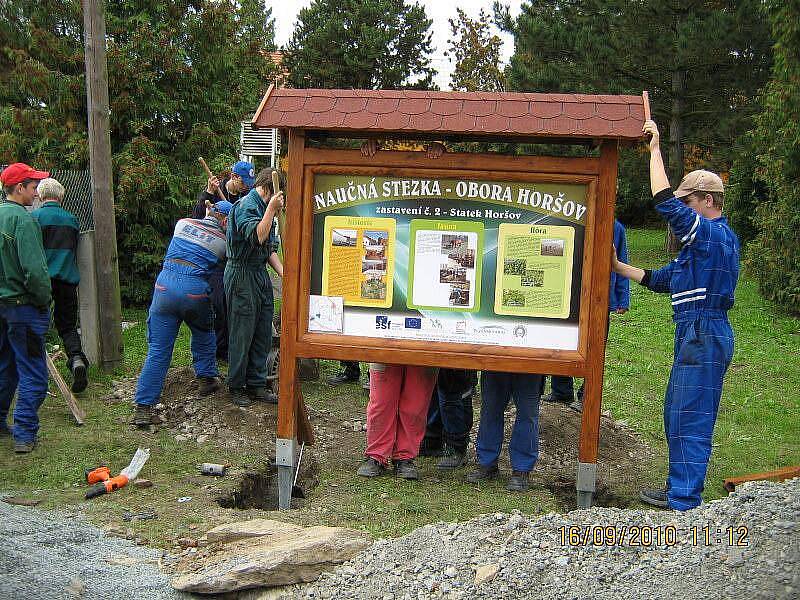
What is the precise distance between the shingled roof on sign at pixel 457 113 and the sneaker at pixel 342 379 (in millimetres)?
3942

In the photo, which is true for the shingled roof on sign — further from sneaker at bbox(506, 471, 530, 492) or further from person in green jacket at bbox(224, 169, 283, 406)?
sneaker at bbox(506, 471, 530, 492)

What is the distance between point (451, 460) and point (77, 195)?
630 cm

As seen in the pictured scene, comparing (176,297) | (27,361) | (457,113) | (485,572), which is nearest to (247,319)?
(176,297)

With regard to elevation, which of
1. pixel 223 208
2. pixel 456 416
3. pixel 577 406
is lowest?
pixel 577 406

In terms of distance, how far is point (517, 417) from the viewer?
5.74 meters

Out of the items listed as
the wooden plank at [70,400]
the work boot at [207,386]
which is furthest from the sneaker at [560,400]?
the wooden plank at [70,400]

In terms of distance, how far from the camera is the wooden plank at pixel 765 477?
549 cm

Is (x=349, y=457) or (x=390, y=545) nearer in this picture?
(x=390, y=545)

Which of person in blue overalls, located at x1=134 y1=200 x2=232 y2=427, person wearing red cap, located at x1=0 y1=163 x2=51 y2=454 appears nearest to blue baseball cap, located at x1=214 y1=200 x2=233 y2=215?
person in blue overalls, located at x1=134 y1=200 x2=232 y2=427

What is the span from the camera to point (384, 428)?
5.82 m

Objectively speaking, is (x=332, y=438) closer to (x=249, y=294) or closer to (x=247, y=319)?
(x=247, y=319)

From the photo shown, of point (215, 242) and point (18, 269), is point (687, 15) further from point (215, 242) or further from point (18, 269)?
point (18, 269)

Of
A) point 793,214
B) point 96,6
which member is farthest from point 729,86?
point 96,6

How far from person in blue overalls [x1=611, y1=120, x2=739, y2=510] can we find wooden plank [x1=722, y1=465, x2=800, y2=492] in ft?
2.56
